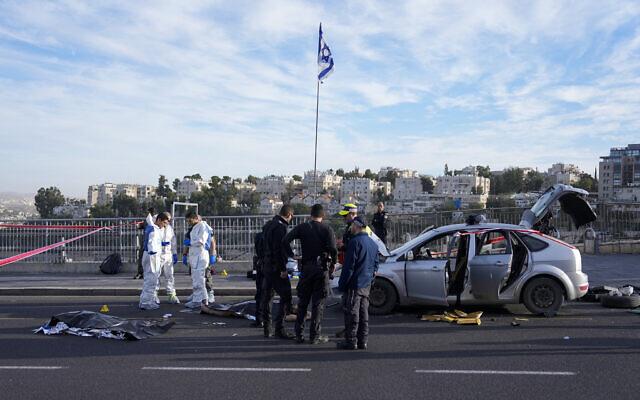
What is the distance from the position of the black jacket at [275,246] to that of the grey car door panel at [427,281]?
2579 millimetres

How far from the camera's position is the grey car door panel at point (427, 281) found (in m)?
10.0

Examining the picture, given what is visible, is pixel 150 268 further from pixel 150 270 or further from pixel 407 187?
pixel 407 187

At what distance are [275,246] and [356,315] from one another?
1731 mm

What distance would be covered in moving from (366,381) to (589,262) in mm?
12630

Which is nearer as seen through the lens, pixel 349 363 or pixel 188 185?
pixel 349 363

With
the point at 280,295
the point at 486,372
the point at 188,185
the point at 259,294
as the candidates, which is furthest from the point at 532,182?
the point at 486,372

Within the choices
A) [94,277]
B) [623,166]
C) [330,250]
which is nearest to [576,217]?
[330,250]

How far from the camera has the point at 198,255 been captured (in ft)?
37.2

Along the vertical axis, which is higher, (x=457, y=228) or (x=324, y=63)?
(x=324, y=63)

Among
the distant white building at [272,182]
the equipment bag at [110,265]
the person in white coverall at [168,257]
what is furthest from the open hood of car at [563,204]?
the distant white building at [272,182]

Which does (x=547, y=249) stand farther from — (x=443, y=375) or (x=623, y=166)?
(x=623, y=166)

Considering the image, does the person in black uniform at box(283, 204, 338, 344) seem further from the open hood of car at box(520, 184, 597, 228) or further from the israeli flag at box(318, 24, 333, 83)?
the israeli flag at box(318, 24, 333, 83)

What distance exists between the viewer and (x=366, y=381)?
6.50 m

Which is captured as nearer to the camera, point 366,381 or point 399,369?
point 366,381
